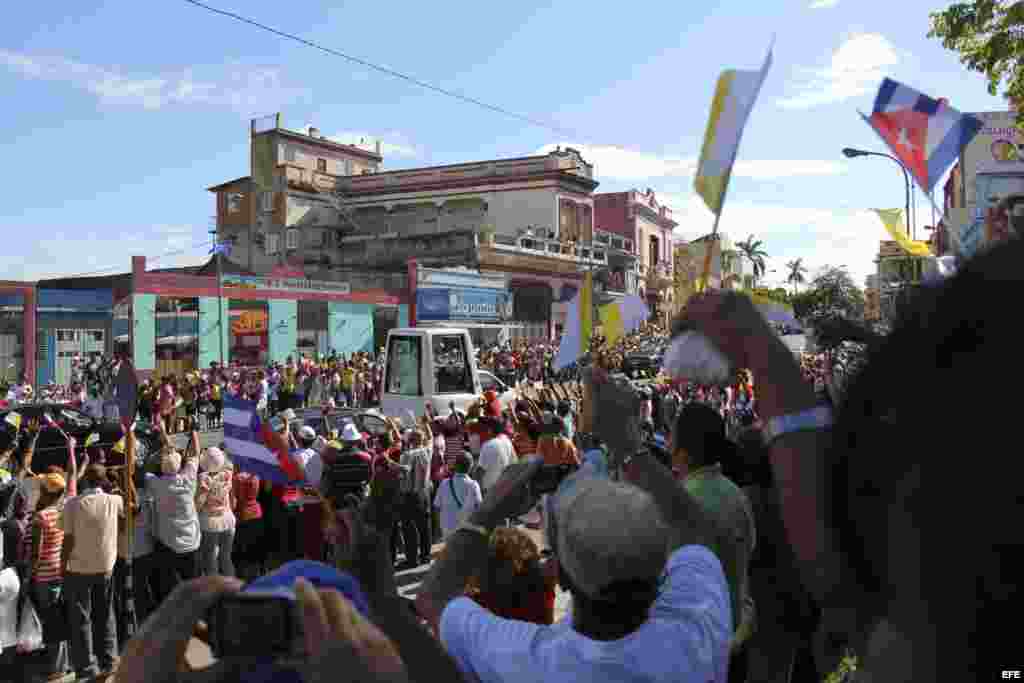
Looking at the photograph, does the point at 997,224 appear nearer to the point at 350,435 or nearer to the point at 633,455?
the point at 633,455

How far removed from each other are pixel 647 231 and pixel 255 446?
201 ft

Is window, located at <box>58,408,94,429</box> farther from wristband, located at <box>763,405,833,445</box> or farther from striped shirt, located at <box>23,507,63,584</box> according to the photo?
wristband, located at <box>763,405,833,445</box>

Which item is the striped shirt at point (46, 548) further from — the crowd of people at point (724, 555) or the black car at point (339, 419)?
the black car at point (339, 419)

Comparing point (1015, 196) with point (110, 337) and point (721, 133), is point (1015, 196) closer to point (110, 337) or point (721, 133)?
point (721, 133)

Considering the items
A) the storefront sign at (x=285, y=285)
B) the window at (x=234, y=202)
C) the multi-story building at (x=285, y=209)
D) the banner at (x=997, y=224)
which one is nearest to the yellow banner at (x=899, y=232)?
the banner at (x=997, y=224)

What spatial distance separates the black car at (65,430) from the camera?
1303 centimetres

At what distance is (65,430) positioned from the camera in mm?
13961

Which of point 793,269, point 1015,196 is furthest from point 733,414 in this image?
point 793,269

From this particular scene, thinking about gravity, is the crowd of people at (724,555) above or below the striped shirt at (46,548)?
above

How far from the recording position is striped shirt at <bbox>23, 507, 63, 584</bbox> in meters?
6.17

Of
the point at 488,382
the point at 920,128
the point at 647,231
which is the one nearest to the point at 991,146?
the point at 488,382

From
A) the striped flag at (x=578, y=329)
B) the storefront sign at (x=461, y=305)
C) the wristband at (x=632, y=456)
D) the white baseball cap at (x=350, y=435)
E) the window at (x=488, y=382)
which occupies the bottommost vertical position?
the white baseball cap at (x=350, y=435)

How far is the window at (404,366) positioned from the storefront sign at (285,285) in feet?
43.4

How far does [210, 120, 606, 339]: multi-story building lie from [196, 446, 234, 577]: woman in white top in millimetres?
35144
